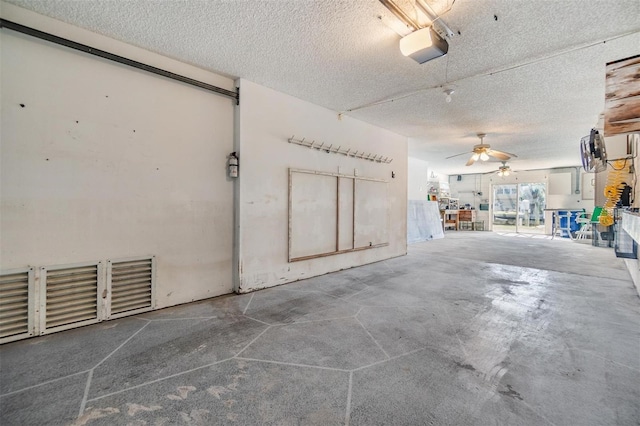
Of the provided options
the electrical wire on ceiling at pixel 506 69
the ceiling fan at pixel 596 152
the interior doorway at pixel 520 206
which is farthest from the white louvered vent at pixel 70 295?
the interior doorway at pixel 520 206

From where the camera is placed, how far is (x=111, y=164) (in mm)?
2574

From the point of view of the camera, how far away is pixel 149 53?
2793mm

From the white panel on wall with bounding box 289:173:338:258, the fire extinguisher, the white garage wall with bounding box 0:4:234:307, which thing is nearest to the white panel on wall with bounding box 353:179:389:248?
the white panel on wall with bounding box 289:173:338:258

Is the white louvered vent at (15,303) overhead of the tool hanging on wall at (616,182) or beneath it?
beneath

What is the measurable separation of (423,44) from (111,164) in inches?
118

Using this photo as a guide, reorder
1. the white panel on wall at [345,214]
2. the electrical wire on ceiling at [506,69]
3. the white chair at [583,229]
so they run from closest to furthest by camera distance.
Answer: the electrical wire on ceiling at [506,69], the white panel on wall at [345,214], the white chair at [583,229]

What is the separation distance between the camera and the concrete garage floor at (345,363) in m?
1.40

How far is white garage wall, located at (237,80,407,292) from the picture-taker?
11.2 ft

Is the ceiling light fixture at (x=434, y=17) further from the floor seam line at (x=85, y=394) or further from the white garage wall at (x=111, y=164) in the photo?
the floor seam line at (x=85, y=394)

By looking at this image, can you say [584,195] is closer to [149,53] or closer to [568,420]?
[568,420]

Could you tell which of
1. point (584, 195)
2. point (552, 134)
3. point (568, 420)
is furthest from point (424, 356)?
point (584, 195)

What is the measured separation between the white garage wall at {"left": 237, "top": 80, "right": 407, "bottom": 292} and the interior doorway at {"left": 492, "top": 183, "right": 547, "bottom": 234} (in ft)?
34.3

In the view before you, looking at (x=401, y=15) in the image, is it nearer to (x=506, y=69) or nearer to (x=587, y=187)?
(x=506, y=69)

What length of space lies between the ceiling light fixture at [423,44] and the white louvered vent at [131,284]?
10.3 ft
